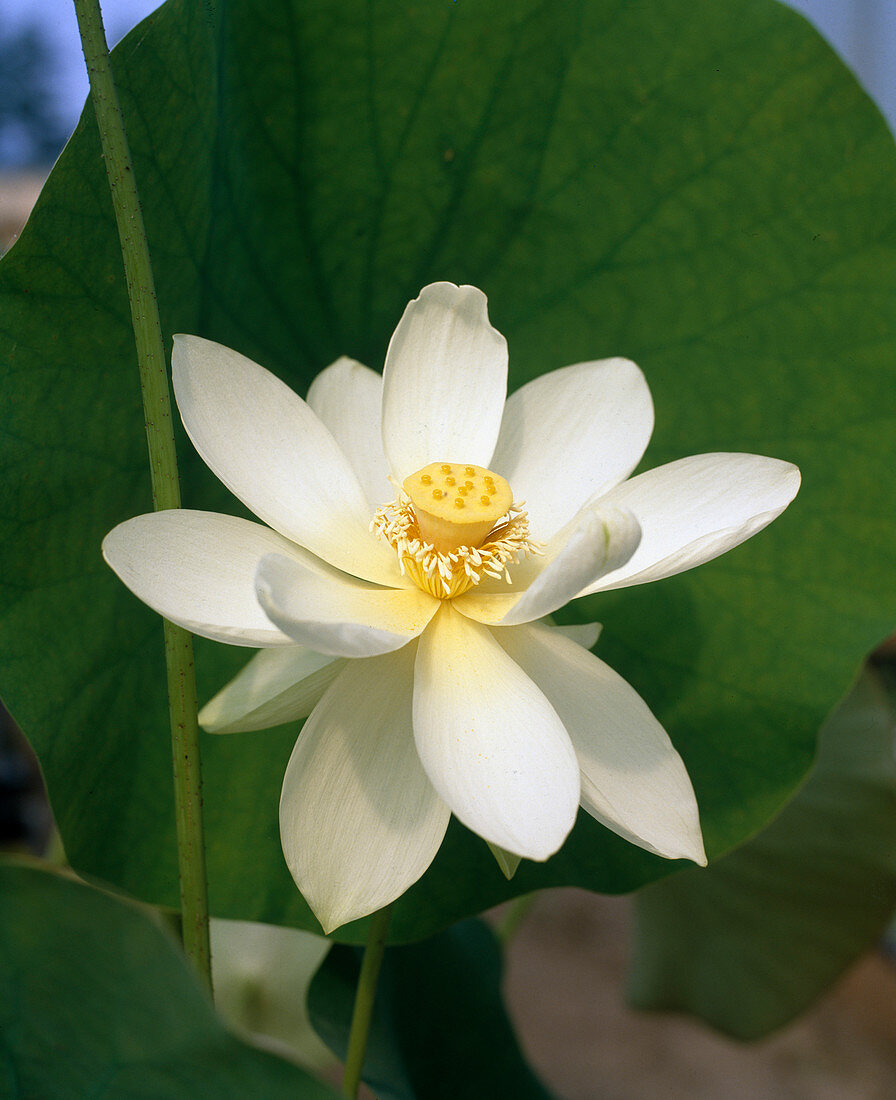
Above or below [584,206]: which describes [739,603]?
below

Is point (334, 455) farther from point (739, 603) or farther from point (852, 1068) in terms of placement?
point (852, 1068)

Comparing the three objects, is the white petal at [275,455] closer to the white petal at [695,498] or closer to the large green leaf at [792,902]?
the white petal at [695,498]

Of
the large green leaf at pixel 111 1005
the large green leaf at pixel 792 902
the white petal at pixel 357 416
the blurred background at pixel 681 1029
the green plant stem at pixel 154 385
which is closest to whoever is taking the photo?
the large green leaf at pixel 111 1005

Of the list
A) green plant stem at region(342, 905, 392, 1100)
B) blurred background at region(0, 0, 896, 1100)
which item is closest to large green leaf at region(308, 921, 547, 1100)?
Result: green plant stem at region(342, 905, 392, 1100)

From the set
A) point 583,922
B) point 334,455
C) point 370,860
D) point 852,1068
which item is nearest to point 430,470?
point 334,455

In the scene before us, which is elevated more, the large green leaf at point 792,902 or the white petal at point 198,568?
the white petal at point 198,568

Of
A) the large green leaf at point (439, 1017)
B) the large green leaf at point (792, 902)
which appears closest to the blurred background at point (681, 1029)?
the large green leaf at point (792, 902)

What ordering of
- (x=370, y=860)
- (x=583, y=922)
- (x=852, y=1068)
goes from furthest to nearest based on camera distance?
(x=583, y=922) → (x=852, y=1068) → (x=370, y=860)
